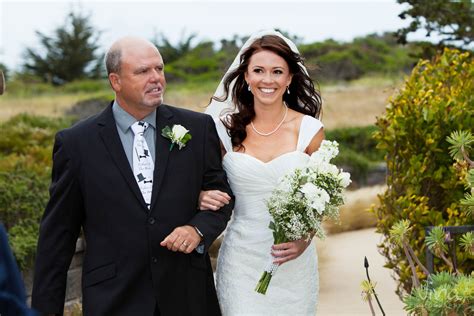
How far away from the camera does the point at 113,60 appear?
4.22 metres

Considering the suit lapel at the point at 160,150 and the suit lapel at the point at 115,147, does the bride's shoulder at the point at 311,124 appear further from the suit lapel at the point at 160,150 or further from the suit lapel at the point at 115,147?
the suit lapel at the point at 115,147

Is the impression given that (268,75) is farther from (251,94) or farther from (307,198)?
(307,198)

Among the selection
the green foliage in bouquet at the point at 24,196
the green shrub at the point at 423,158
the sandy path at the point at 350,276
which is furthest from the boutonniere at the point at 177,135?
the sandy path at the point at 350,276

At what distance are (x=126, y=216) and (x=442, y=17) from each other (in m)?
7.98

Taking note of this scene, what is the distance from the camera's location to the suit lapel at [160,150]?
4.16 metres

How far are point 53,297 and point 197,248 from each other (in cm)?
74

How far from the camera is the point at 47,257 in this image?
4.20 metres

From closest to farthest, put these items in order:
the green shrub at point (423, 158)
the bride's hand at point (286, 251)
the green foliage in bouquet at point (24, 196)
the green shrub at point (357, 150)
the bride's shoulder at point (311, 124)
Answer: the bride's hand at point (286, 251) < the bride's shoulder at point (311, 124) < the green shrub at point (423, 158) < the green foliage in bouquet at point (24, 196) < the green shrub at point (357, 150)

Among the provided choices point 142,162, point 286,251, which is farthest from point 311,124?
point 142,162

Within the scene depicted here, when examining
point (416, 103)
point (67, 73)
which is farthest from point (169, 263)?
point (67, 73)

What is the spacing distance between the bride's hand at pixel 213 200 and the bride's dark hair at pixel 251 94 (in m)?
0.58

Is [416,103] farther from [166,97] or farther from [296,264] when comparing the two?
[166,97]

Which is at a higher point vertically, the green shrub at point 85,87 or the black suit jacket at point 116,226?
the black suit jacket at point 116,226

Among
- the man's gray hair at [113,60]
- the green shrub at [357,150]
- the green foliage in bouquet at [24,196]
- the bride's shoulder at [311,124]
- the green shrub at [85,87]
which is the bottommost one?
the green shrub at [85,87]
